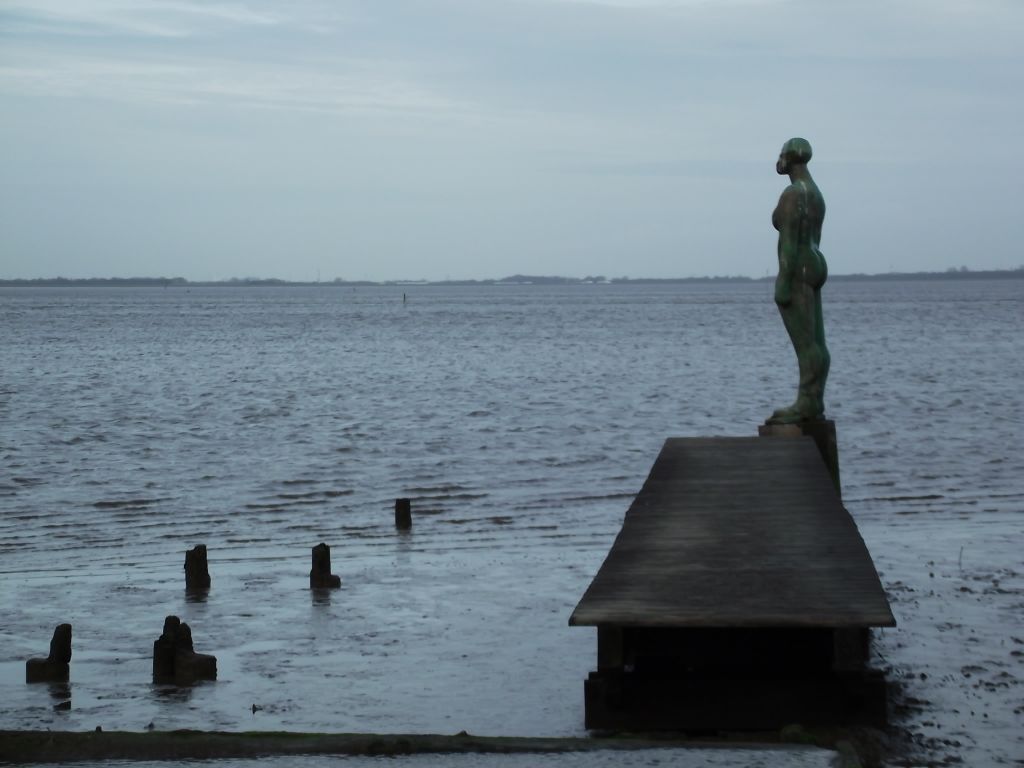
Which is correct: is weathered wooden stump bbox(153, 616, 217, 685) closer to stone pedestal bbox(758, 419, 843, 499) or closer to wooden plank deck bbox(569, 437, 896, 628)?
wooden plank deck bbox(569, 437, 896, 628)

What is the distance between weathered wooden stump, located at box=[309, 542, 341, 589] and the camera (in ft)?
47.9

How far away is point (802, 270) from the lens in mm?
13688

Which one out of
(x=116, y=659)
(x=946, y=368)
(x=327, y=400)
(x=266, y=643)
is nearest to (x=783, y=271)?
(x=266, y=643)

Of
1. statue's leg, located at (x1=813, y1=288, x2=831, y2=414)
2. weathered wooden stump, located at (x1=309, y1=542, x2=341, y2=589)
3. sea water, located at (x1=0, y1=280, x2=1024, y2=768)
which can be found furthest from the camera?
weathered wooden stump, located at (x1=309, y1=542, x2=341, y2=589)

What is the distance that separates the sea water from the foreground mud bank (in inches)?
59.3

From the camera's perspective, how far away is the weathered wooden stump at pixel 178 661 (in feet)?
35.9

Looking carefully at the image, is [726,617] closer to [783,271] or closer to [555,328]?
[783,271]

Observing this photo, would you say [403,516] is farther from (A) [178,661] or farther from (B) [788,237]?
(A) [178,661]

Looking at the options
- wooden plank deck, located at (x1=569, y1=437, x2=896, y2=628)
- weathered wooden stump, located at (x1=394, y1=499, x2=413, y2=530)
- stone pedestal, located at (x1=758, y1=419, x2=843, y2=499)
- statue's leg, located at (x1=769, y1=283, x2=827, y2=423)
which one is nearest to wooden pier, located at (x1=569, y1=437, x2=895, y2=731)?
wooden plank deck, located at (x1=569, y1=437, x2=896, y2=628)

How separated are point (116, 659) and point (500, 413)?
27.4 metres

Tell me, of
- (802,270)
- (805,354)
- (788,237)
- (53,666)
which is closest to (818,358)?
(805,354)

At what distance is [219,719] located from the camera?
9953 millimetres

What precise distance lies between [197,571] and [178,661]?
12.3 ft

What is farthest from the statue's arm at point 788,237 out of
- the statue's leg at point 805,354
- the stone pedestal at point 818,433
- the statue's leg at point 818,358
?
the stone pedestal at point 818,433
